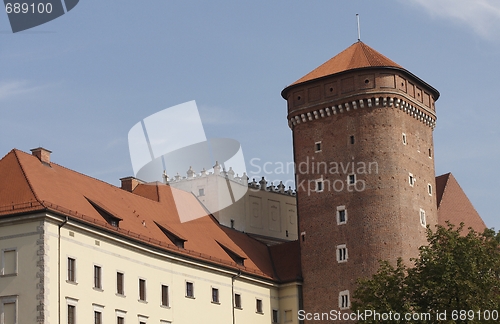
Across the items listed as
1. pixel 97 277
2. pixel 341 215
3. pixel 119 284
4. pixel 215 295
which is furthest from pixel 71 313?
pixel 341 215

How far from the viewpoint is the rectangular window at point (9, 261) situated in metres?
52.9

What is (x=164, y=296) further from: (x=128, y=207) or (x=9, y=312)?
(x=9, y=312)

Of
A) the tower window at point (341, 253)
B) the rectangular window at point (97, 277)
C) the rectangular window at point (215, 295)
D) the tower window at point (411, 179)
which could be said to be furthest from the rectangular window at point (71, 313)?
the tower window at point (411, 179)

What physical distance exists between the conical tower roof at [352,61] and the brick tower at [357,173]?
100mm

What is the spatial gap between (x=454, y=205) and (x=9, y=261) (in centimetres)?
4165

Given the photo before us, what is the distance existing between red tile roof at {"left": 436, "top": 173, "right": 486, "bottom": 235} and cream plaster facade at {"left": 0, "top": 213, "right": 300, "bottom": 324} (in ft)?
66.3

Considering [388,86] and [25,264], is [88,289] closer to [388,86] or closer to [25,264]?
[25,264]

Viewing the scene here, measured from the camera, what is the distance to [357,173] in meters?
69.5

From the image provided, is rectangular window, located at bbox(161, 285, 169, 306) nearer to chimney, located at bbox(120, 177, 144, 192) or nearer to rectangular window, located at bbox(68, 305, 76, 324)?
rectangular window, located at bbox(68, 305, 76, 324)

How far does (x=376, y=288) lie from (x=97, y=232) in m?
15.3

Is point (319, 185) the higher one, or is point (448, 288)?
point (319, 185)

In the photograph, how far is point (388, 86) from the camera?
230 feet

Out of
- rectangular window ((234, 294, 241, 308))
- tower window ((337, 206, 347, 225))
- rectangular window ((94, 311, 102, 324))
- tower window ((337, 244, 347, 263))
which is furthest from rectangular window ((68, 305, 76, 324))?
tower window ((337, 206, 347, 225))

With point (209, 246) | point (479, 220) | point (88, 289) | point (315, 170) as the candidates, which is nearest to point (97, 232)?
point (88, 289)
